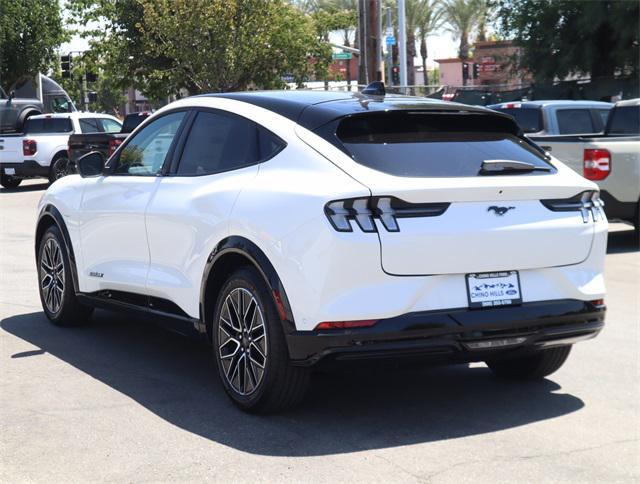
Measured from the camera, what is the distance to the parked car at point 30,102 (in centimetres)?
3083

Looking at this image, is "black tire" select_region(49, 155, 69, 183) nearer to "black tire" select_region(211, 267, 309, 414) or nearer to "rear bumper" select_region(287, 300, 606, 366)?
A: "black tire" select_region(211, 267, 309, 414)

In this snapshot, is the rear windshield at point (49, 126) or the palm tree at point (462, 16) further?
the palm tree at point (462, 16)

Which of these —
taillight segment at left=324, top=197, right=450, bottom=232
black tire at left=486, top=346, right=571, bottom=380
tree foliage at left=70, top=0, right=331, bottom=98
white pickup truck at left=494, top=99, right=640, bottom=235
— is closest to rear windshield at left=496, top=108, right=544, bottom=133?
white pickup truck at left=494, top=99, right=640, bottom=235

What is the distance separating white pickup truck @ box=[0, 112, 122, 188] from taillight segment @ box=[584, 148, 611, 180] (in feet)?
50.9

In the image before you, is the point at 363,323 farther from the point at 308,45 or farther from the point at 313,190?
the point at 308,45

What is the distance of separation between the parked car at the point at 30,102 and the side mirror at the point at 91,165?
23.3 m

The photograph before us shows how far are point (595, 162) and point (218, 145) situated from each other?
7.50 m

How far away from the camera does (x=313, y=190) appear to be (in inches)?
211

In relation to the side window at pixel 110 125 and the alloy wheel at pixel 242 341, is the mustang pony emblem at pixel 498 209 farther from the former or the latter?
the side window at pixel 110 125

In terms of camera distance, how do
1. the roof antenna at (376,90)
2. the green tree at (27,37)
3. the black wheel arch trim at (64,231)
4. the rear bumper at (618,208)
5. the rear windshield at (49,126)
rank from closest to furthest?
1. the roof antenna at (376,90)
2. the black wheel arch trim at (64,231)
3. the rear bumper at (618,208)
4. the rear windshield at (49,126)
5. the green tree at (27,37)

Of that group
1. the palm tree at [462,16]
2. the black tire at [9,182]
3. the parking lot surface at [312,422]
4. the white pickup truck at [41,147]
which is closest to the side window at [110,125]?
the white pickup truck at [41,147]

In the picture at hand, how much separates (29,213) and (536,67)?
72.8 feet

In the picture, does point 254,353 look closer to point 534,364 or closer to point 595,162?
point 534,364

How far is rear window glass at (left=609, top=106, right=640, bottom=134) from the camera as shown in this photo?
45.6 feet
